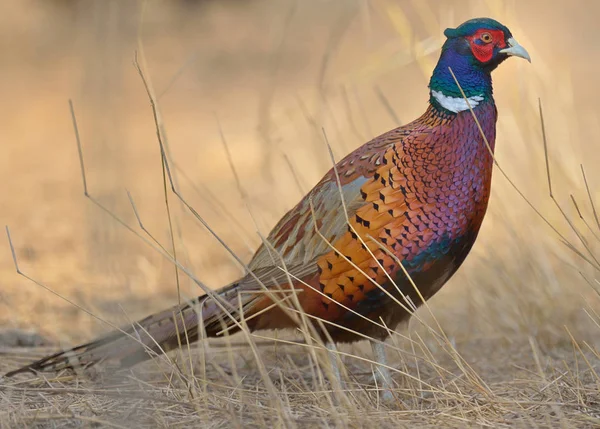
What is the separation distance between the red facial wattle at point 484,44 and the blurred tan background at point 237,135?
48 centimetres

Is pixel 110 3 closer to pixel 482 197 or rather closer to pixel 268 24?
pixel 482 197

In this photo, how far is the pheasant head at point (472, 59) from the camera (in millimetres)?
3400

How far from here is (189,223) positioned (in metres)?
7.00

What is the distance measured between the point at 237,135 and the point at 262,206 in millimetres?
2165

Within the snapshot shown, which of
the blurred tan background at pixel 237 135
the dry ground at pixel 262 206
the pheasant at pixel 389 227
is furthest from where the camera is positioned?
the blurred tan background at pixel 237 135

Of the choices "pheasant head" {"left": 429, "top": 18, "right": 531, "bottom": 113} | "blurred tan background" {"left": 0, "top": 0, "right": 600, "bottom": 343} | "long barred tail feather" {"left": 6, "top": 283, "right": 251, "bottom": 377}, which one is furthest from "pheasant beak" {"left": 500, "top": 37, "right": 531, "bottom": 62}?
"long barred tail feather" {"left": 6, "top": 283, "right": 251, "bottom": 377}

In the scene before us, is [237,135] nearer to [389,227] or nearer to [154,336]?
[154,336]

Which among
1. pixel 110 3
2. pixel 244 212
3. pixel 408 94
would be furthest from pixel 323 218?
pixel 408 94

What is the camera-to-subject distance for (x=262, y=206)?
6.57 meters

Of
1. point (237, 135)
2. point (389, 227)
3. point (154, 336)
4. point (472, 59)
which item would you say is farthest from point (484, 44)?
point (237, 135)

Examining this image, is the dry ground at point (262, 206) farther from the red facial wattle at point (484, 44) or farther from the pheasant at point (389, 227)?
the red facial wattle at point (484, 44)

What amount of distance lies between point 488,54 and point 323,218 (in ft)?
2.93

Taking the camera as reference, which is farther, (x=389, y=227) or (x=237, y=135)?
(x=237, y=135)

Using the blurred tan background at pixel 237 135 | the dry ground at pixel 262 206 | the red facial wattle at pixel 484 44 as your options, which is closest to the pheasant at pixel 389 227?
the red facial wattle at pixel 484 44
